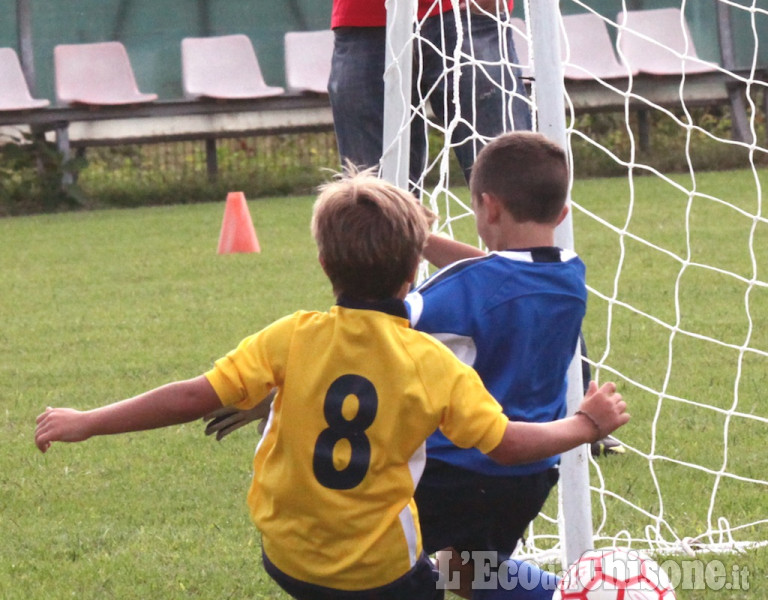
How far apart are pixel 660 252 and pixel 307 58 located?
18.6 feet

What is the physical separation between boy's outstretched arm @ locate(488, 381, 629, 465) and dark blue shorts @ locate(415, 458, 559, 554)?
0.25m

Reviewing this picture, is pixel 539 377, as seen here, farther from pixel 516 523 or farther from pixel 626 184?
pixel 626 184

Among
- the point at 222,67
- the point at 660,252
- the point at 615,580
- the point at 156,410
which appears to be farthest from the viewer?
the point at 222,67

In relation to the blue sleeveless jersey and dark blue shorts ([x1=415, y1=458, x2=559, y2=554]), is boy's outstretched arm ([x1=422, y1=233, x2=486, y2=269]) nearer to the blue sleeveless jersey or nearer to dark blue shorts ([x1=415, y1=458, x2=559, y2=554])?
the blue sleeveless jersey

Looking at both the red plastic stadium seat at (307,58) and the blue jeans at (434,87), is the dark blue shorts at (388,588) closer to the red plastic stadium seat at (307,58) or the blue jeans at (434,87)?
the blue jeans at (434,87)

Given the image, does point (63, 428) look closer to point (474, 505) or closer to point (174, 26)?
point (474, 505)

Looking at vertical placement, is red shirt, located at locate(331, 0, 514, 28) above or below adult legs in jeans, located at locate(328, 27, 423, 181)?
above

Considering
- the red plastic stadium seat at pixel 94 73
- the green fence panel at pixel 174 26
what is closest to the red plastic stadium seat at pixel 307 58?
the green fence panel at pixel 174 26

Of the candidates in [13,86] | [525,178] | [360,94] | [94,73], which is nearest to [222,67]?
[94,73]

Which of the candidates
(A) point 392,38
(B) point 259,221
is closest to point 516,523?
(A) point 392,38

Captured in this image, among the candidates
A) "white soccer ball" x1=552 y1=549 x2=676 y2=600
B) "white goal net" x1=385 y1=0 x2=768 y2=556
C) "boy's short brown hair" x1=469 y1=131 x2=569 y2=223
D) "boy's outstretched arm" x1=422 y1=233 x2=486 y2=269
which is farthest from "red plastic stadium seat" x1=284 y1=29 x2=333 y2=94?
→ "white soccer ball" x1=552 y1=549 x2=676 y2=600

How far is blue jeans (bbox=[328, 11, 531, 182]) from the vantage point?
11.4 ft

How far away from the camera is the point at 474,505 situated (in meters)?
2.24

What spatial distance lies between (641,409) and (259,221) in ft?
18.1
